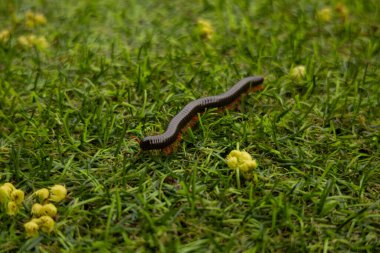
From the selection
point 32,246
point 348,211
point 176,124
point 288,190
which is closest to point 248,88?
point 176,124

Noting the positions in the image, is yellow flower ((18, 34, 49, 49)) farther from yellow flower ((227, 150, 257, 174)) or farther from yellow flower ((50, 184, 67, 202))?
yellow flower ((227, 150, 257, 174))

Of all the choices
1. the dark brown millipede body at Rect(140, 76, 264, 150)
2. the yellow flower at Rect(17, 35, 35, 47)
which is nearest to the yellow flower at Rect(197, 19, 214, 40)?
the dark brown millipede body at Rect(140, 76, 264, 150)

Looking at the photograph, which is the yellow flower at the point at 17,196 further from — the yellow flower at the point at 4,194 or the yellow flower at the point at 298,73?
the yellow flower at the point at 298,73

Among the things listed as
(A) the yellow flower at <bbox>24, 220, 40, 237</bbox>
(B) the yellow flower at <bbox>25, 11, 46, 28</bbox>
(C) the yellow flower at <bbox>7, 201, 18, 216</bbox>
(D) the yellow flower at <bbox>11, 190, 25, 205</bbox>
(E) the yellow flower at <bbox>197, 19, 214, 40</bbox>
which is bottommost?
(A) the yellow flower at <bbox>24, 220, 40, 237</bbox>

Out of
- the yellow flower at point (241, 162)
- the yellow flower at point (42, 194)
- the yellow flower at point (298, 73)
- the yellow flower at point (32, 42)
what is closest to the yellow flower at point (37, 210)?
the yellow flower at point (42, 194)

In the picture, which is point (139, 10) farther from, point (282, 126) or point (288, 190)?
point (288, 190)

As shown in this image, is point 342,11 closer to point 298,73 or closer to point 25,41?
point 298,73
